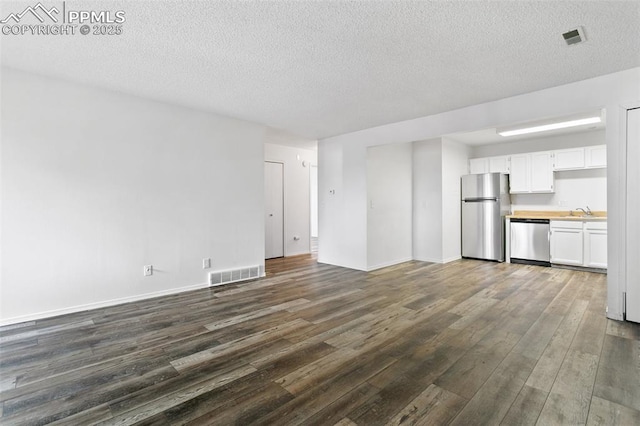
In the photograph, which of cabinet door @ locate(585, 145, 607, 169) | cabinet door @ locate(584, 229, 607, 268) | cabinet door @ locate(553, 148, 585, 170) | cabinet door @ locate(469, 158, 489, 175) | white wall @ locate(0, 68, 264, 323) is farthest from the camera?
cabinet door @ locate(469, 158, 489, 175)

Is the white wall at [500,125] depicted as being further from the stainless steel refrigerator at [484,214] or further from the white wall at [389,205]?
the stainless steel refrigerator at [484,214]

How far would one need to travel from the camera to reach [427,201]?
20.7 ft

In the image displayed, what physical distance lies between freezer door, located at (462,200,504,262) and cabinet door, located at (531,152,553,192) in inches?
30.9

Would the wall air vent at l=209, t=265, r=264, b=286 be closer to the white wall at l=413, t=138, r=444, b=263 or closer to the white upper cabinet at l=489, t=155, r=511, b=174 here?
the white wall at l=413, t=138, r=444, b=263

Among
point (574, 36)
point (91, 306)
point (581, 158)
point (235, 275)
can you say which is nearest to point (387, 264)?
point (235, 275)

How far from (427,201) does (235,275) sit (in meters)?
4.19

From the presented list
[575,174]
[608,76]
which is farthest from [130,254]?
[575,174]

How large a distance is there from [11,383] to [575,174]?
816 centimetres

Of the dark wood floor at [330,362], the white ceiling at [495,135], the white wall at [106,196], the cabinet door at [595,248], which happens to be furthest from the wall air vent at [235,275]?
the cabinet door at [595,248]

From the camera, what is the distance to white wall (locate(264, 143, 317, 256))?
723 cm

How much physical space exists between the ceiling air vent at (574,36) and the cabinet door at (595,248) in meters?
3.95

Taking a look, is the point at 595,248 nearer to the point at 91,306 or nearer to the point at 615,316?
the point at 615,316

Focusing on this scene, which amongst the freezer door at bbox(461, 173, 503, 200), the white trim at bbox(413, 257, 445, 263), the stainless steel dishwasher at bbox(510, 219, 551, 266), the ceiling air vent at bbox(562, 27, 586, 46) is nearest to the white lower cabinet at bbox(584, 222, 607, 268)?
the stainless steel dishwasher at bbox(510, 219, 551, 266)

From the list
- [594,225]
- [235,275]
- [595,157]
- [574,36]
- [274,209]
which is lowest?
[235,275]
